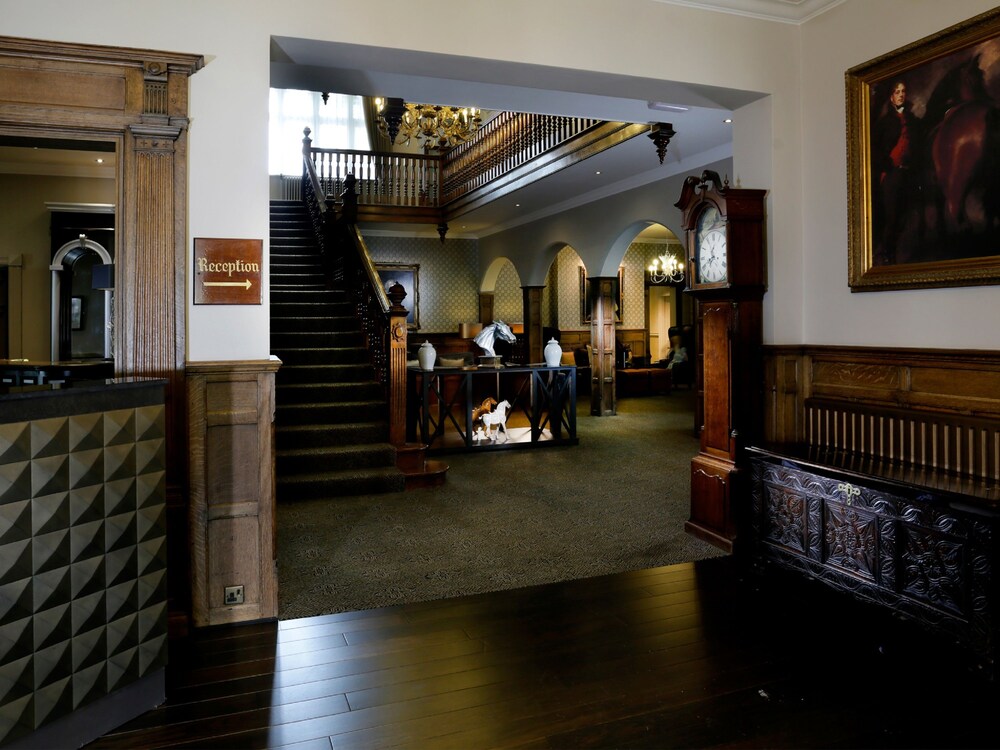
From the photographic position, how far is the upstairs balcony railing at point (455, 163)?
31.2ft

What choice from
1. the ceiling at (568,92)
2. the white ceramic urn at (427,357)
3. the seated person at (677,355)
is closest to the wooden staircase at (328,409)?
the white ceramic urn at (427,357)

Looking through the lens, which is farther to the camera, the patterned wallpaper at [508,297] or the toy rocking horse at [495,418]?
the patterned wallpaper at [508,297]

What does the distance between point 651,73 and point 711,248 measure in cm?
114

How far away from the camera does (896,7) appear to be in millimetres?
3680

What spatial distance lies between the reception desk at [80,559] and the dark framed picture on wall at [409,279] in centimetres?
1273

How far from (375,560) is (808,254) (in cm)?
330

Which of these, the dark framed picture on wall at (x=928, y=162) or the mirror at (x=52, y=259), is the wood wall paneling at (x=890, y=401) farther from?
the mirror at (x=52, y=259)

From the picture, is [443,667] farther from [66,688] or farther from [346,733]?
[66,688]

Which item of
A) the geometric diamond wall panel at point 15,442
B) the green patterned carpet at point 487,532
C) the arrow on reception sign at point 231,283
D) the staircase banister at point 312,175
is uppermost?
the staircase banister at point 312,175

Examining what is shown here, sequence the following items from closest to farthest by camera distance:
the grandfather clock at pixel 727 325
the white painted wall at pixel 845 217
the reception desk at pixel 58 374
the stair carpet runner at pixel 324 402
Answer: the white painted wall at pixel 845 217, the reception desk at pixel 58 374, the grandfather clock at pixel 727 325, the stair carpet runner at pixel 324 402

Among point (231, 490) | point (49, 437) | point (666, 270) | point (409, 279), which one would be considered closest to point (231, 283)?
point (231, 490)

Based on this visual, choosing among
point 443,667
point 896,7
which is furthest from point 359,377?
point 896,7

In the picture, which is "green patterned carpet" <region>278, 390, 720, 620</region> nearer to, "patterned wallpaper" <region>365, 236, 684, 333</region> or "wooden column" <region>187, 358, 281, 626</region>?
"wooden column" <region>187, 358, 281, 626</region>

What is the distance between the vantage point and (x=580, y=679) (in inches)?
108
